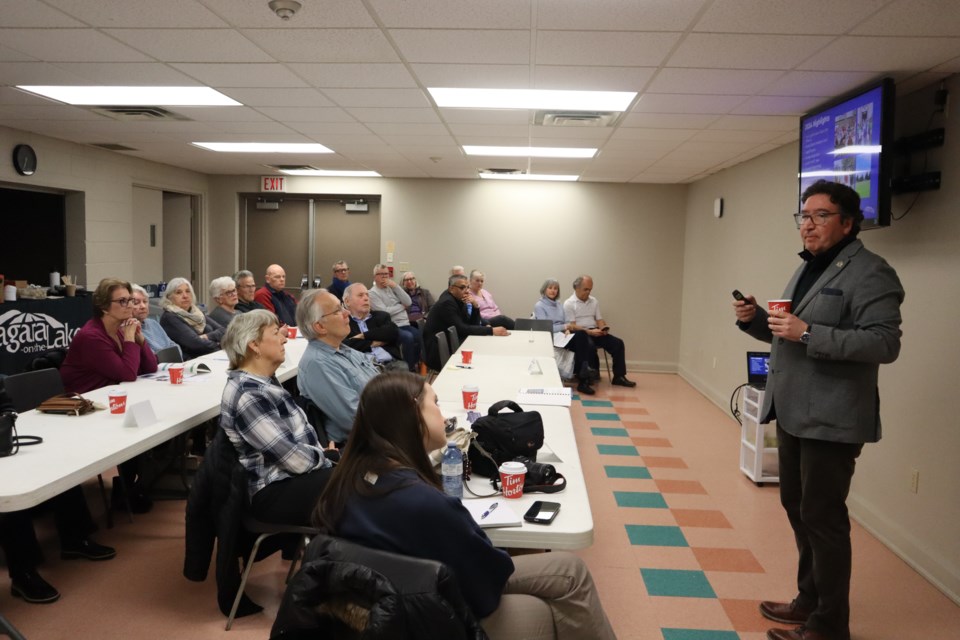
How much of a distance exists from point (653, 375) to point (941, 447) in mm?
5871

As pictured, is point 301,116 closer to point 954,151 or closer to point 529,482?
point 529,482

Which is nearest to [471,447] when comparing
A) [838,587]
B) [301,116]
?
[838,587]

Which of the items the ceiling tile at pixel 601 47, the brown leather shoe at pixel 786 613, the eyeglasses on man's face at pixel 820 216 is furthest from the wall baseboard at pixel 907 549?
the ceiling tile at pixel 601 47

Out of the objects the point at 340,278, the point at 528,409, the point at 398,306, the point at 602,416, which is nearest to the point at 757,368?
the point at 602,416

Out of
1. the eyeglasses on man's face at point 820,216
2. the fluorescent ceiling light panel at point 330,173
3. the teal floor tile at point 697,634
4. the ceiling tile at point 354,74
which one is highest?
the fluorescent ceiling light panel at point 330,173

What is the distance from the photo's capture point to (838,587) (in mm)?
2584

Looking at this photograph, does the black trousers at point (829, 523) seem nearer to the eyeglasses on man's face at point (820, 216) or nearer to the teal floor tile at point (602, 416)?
the eyeglasses on man's face at point (820, 216)

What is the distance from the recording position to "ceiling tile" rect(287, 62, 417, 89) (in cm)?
367

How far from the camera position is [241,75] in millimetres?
3924

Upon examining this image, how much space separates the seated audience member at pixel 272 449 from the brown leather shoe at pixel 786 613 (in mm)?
2026

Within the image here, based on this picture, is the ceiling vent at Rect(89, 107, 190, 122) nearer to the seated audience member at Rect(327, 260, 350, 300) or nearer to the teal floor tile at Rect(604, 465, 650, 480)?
the seated audience member at Rect(327, 260, 350, 300)

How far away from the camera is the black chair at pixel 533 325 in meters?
7.95

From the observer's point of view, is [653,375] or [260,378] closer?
[260,378]

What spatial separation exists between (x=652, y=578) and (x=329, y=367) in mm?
1907
